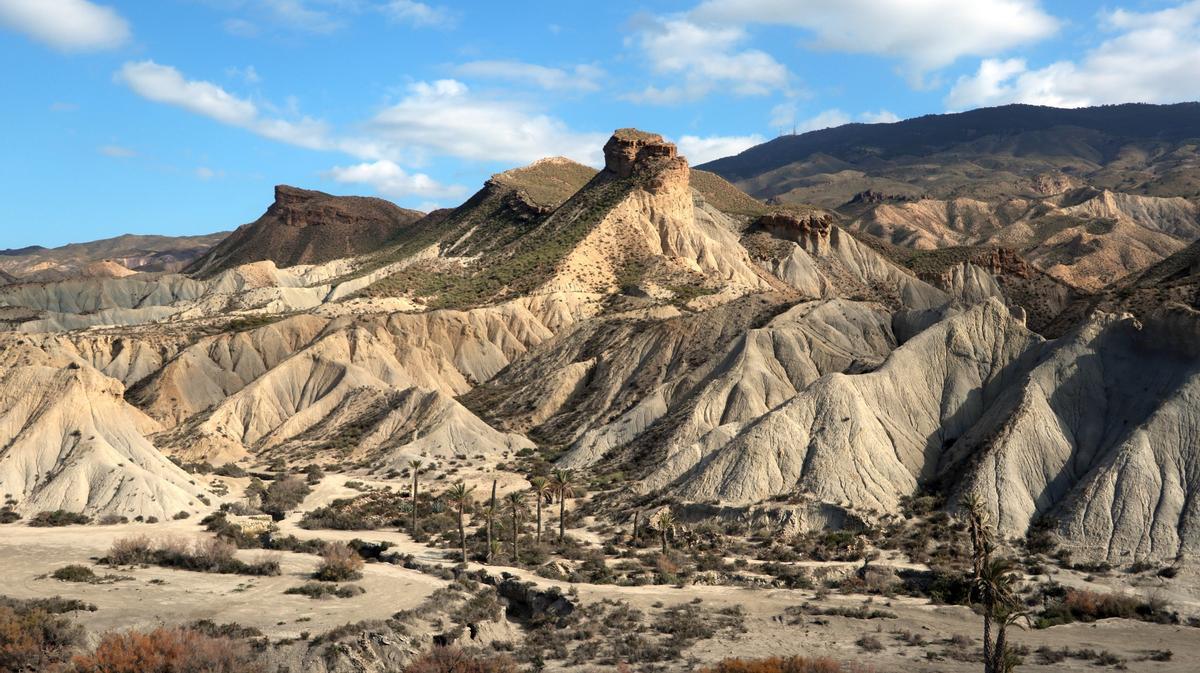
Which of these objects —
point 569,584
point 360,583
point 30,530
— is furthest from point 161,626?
point 30,530

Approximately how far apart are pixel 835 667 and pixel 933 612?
8903 millimetres

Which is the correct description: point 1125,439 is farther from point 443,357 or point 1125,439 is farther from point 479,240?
point 479,240

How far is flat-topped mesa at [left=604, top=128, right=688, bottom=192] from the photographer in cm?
12438

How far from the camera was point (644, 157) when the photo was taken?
126312mm

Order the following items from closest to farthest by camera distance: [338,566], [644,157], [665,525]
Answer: [338,566] → [665,525] → [644,157]

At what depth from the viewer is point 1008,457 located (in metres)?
48.7

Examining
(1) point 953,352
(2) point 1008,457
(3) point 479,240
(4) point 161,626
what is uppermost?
(3) point 479,240

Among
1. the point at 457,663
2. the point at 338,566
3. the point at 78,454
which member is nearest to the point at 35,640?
the point at 457,663

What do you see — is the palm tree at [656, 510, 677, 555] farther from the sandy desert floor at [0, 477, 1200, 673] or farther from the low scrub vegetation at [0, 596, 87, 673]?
the low scrub vegetation at [0, 596, 87, 673]

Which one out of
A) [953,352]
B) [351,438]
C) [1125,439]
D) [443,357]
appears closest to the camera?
[1125,439]

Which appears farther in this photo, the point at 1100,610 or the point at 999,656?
the point at 1100,610

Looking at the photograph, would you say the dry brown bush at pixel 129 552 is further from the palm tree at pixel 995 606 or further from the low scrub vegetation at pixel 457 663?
the palm tree at pixel 995 606

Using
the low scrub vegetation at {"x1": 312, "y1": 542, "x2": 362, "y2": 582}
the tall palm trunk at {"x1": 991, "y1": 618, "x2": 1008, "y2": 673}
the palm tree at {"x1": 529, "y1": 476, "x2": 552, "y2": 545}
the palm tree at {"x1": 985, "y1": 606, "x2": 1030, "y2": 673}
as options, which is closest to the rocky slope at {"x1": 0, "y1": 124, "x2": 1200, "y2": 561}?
the palm tree at {"x1": 529, "y1": 476, "x2": 552, "y2": 545}

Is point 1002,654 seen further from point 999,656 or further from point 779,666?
point 779,666
